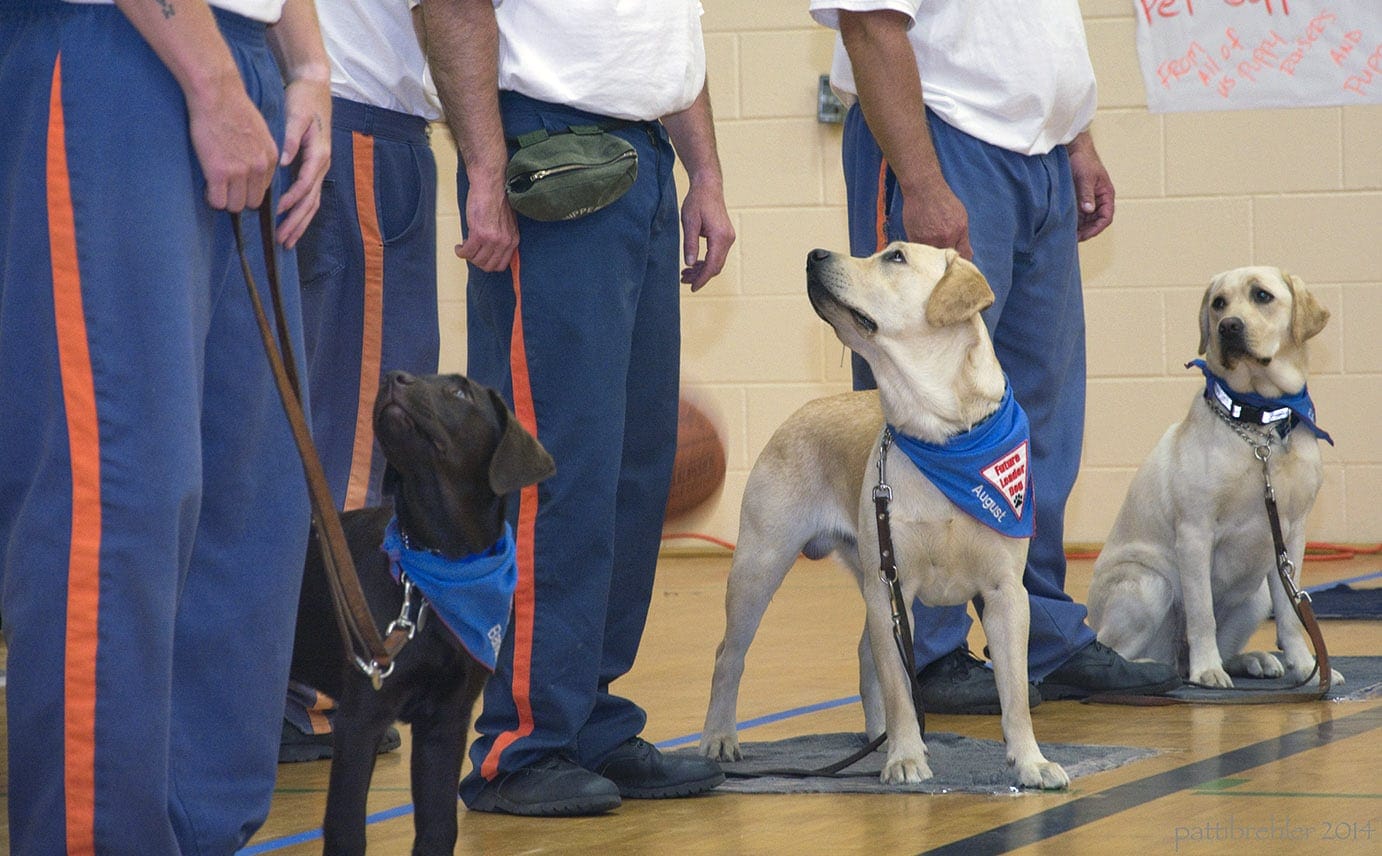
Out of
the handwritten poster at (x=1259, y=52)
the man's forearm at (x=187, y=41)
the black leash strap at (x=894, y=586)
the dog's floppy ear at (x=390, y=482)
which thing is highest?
the handwritten poster at (x=1259, y=52)

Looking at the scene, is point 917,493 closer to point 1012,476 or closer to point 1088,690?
point 1012,476

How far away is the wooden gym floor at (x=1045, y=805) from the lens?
2.15 metres

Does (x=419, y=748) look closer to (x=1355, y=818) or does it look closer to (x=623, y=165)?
(x=623, y=165)

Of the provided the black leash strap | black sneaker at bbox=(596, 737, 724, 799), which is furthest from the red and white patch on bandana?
black sneaker at bbox=(596, 737, 724, 799)

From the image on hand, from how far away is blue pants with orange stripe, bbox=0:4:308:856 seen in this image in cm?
140

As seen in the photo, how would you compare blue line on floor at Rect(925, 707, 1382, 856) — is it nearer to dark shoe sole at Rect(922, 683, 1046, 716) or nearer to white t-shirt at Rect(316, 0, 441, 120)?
dark shoe sole at Rect(922, 683, 1046, 716)

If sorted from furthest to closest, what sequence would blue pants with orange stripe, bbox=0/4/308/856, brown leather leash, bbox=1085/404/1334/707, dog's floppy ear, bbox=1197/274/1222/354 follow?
1. dog's floppy ear, bbox=1197/274/1222/354
2. brown leather leash, bbox=1085/404/1334/707
3. blue pants with orange stripe, bbox=0/4/308/856

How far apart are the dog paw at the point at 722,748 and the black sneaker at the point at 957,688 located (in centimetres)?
59

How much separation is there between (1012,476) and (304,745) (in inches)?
55.2

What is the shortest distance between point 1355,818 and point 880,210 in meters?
1.50

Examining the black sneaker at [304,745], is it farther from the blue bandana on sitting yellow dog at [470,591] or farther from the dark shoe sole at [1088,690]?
the dark shoe sole at [1088,690]

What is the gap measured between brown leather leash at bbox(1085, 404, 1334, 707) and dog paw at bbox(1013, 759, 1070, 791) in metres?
0.89

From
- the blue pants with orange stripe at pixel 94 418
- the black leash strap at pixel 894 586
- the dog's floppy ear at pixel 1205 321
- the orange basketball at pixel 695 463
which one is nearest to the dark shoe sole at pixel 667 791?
the black leash strap at pixel 894 586

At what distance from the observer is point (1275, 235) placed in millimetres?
6324
